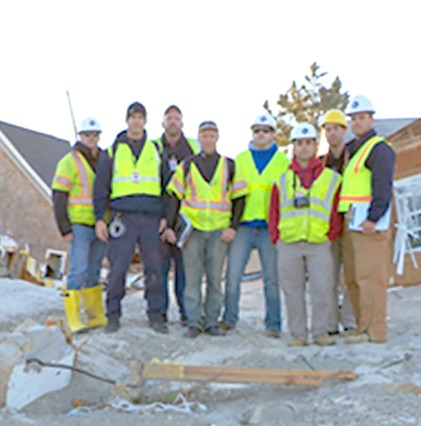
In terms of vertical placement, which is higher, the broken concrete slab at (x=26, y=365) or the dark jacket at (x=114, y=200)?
the dark jacket at (x=114, y=200)

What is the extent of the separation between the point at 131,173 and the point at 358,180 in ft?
7.04

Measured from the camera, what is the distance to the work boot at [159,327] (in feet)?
22.0

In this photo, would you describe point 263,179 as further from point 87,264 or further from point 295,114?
point 295,114

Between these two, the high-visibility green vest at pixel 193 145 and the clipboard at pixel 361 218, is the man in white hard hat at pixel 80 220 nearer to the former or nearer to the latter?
the high-visibility green vest at pixel 193 145

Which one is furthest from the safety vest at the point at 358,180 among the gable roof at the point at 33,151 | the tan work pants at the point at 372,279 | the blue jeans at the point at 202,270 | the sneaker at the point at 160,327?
the gable roof at the point at 33,151

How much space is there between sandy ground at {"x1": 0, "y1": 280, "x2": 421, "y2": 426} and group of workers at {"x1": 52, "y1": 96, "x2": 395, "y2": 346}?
14.3 inches

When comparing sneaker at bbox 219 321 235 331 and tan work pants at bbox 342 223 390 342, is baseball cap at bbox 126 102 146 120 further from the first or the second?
tan work pants at bbox 342 223 390 342

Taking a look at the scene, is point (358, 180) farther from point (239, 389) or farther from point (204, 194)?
point (239, 389)

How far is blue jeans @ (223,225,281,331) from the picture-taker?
6.58 m

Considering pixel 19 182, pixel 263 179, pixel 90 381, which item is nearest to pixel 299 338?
pixel 263 179

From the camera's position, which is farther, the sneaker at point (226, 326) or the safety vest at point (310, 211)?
the sneaker at point (226, 326)

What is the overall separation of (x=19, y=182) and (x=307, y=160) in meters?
17.6

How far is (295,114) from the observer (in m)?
38.2

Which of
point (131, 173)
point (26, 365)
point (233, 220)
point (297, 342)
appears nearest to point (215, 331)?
point (297, 342)
